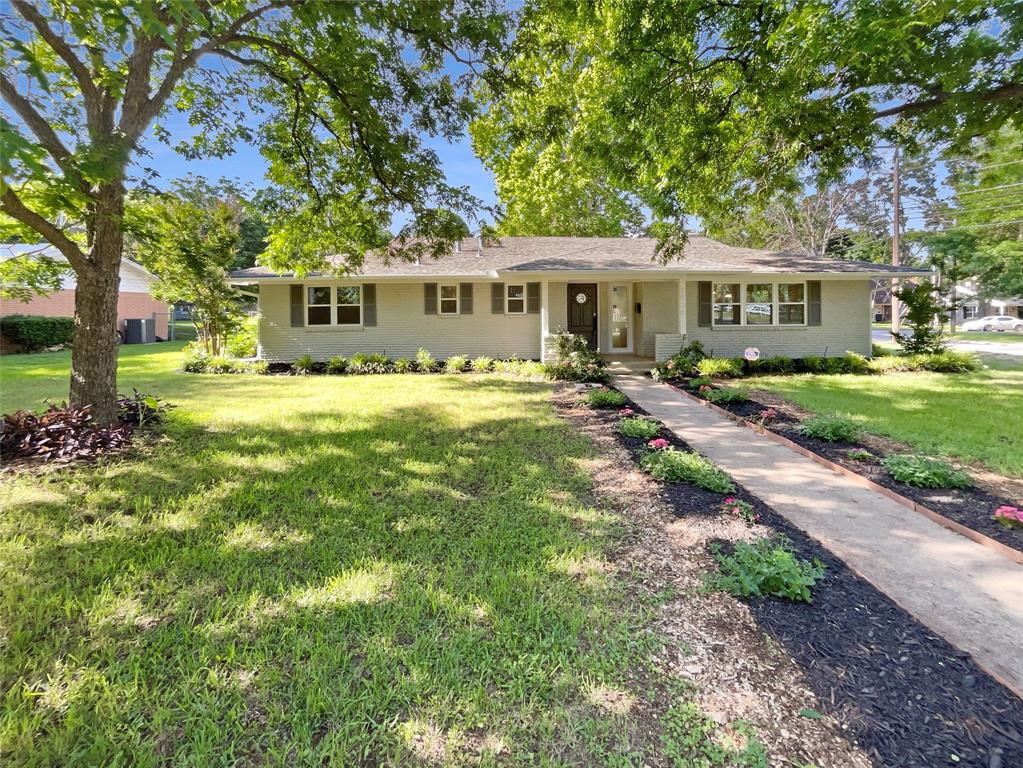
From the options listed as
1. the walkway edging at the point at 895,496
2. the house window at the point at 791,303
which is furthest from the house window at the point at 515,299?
the walkway edging at the point at 895,496

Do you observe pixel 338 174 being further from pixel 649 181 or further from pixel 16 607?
pixel 16 607

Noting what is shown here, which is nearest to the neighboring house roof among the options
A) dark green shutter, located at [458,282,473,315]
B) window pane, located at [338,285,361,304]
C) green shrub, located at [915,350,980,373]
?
dark green shutter, located at [458,282,473,315]

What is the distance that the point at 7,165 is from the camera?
2023mm

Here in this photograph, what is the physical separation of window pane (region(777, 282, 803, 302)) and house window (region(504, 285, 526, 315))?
784 centimetres

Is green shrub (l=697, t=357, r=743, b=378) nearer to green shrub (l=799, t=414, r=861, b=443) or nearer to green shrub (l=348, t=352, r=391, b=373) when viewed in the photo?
green shrub (l=799, t=414, r=861, b=443)

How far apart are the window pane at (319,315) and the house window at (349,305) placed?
0.35 meters

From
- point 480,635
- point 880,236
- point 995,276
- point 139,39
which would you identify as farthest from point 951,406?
point 995,276

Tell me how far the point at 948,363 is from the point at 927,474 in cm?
1107

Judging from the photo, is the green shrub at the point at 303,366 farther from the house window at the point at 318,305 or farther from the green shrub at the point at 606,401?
the green shrub at the point at 606,401

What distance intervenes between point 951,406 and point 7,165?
458 inches

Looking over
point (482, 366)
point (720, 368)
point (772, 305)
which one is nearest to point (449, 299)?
point (482, 366)

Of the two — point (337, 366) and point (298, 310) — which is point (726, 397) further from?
point (298, 310)

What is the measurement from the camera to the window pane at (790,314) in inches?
579

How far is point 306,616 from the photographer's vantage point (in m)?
2.67
